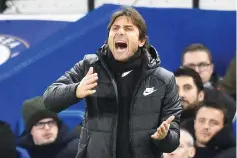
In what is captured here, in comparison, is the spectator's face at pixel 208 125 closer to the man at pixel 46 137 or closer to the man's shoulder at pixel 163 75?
the man at pixel 46 137

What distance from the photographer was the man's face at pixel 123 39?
3270mm

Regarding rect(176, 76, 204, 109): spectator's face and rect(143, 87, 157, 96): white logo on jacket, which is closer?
rect(143, 87, 157, 96): white logo on jacket

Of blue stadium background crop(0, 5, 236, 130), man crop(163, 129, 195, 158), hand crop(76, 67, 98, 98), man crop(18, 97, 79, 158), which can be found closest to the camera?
hand crop(76, 67, 98, 98)

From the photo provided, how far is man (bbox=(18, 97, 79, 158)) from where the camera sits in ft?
17.2

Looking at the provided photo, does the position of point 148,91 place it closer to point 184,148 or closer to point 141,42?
point 141,42

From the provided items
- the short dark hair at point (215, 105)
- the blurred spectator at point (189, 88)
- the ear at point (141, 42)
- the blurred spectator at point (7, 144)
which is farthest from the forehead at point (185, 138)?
the ear at point (141, 42)

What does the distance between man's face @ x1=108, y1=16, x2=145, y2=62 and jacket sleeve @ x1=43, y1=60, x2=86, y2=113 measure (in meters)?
0.18

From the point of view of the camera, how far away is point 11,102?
19.6ft

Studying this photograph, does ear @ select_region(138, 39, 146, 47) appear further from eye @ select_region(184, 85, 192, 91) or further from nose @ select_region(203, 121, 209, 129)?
eye @ select_region(184, 85, 192, 91)

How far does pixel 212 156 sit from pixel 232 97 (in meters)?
0.90

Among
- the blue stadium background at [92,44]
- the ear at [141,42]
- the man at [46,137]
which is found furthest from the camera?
the blue stadium background at [92,44]

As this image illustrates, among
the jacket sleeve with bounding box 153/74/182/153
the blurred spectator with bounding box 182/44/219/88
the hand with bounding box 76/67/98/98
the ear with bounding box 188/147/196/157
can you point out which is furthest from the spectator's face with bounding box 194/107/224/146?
the hand with bounding box 76/67/98/98

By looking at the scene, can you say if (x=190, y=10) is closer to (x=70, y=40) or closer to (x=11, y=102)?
(x=70, y=40)

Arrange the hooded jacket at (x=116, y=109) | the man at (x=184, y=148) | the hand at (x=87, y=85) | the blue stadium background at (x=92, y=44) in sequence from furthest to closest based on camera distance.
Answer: the blue stadium background at (x=92, y=44) → the man at (x=184, y=148) → the hooded jacket at (x=116, y=109) → the hand at (x=87, y=85)
